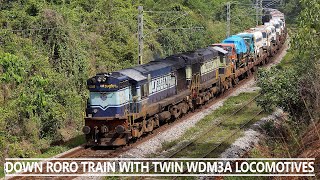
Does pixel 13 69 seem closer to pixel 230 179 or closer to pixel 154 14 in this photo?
pixel 230 179

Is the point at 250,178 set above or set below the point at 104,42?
below

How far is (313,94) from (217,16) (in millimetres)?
51266

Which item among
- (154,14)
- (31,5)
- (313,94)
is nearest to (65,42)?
(31,5)

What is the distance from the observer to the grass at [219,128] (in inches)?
788

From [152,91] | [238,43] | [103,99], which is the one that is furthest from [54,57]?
[238,43]

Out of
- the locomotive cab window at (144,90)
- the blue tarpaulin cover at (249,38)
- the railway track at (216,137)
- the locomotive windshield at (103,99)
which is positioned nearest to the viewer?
the railway track at (216,137)

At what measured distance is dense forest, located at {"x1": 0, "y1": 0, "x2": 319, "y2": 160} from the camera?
22172 mm

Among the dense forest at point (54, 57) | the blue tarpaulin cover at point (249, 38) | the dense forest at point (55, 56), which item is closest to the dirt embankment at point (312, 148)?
the dense forest at point (55, 56)

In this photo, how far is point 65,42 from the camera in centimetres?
2909

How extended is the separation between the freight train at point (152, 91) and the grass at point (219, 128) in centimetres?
146

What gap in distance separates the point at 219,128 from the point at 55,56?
37.4 ft

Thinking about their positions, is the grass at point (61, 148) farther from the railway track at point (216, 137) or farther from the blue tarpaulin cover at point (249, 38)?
the blue tarpaulin cover at point (249, 38)

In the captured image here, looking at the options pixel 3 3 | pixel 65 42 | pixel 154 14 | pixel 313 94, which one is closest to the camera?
pixel 313 94

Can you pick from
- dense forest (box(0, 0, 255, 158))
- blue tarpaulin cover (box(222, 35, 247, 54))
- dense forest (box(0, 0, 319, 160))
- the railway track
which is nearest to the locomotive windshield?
the railway track
